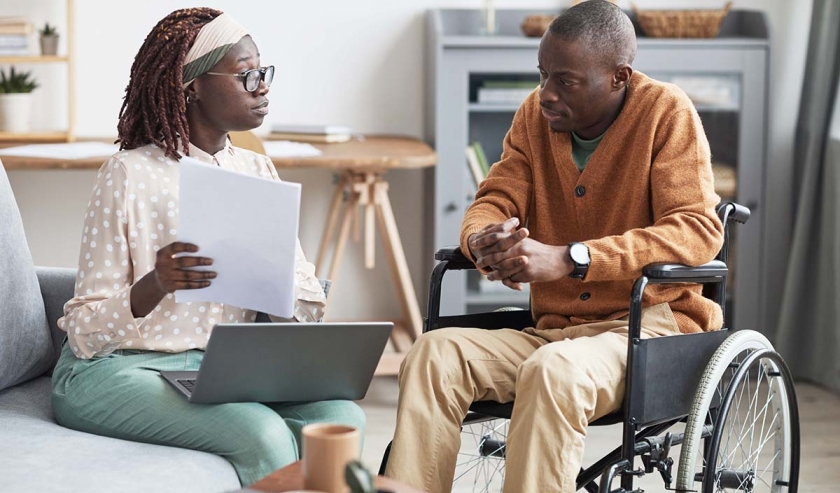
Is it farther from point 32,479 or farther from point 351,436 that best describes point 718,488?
point 32,479

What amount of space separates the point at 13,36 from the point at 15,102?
21cm

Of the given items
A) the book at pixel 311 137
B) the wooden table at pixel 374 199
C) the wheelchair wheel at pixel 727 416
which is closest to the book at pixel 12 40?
the book at pixel 311 137

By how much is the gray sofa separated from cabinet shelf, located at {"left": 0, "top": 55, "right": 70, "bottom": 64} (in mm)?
1409

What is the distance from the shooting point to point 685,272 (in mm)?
1644

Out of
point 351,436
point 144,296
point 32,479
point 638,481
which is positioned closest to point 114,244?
point 144,296

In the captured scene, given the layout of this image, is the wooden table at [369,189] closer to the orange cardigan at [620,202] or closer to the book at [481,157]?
the book at [481,157]

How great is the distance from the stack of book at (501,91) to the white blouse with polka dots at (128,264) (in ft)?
5.66

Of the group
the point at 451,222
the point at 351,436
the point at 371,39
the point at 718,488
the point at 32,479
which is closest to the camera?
the point at 351,436

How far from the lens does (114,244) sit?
5.29 feet

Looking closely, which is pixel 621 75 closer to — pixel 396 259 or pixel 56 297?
pixel 56 297

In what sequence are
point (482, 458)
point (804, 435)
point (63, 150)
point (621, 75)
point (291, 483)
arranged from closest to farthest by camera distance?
point (291, 483) < point (621, 75) < point (482, 458) < point (804, 435) < point (63, 150)

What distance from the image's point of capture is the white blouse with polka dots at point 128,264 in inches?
62.7

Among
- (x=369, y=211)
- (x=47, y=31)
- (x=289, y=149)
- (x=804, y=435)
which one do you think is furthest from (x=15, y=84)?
(x=804, y=435)

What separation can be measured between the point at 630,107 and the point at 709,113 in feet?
5.34
